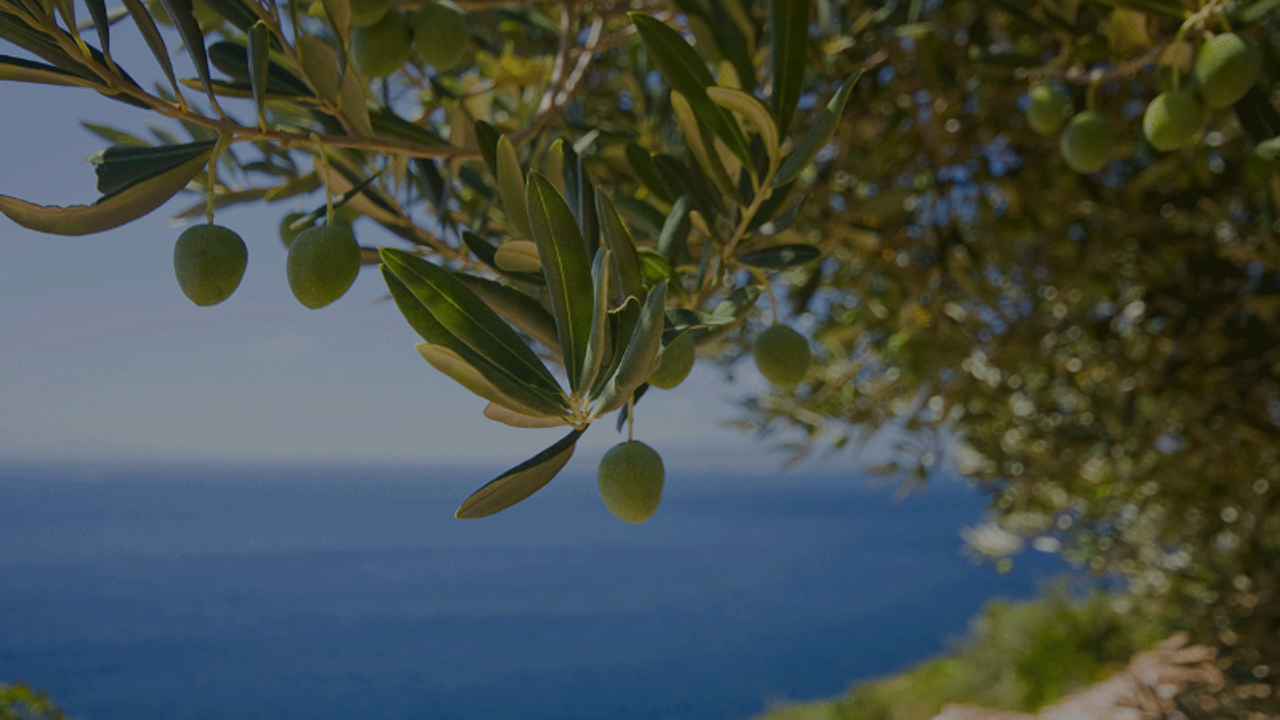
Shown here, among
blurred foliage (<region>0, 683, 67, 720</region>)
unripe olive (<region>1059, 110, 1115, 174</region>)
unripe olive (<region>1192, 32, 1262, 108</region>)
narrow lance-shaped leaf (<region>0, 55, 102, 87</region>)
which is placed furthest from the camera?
blurred foliage (<region>0, 683, 67, 720</region>)

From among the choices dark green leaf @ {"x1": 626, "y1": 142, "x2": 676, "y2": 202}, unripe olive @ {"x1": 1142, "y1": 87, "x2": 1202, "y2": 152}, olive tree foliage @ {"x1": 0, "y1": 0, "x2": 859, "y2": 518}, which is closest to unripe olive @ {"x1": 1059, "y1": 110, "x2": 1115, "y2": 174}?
unripe olive @ {"x1": 1142, "y1": 87, "x2": 1202, "y2": 152}

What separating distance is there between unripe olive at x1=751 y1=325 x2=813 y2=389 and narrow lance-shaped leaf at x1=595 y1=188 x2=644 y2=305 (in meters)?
0.19

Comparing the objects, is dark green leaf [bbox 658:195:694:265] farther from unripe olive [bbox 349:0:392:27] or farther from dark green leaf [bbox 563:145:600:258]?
unripe olive [bbox 349:0:392:27]

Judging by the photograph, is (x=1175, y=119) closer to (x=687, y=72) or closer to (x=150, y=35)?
(x=687, y=72)

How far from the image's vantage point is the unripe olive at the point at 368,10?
0.64m

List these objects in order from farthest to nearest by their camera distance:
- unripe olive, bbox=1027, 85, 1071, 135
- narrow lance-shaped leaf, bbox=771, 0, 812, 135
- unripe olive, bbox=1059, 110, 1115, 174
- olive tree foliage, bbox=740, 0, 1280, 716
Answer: olive tree foliage, bbox=740, 0, 1280, 716 → unripe olive, bbox=1027, 85, 1071, 135 → unripe olive, bbox=1059, 110, 1115, 174 → narrow lance-shaped leaf, bbox=771, 0, 812, 135

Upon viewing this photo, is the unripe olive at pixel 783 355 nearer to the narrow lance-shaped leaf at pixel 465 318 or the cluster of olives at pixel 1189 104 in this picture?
the narrow lance-shaped leaf at pixel 465 318

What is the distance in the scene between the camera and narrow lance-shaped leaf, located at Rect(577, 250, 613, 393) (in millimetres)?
369

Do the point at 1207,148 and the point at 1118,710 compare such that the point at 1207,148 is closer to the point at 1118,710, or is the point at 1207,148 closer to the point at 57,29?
the point at 57,29

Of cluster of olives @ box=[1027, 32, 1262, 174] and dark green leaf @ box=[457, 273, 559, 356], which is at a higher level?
cluster of olives @ box=[1027, 32, 1262, 174]

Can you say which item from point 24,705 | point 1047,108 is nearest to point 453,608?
point 24,705

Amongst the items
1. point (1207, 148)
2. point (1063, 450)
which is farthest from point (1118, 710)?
point (1207, 148)

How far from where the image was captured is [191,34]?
1.64ft

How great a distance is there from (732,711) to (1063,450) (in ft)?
50.8
